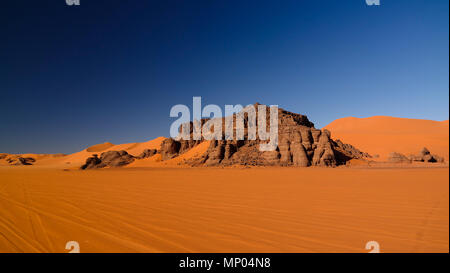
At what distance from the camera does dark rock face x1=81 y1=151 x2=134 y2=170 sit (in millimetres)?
30422

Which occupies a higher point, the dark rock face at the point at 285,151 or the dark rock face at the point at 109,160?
the dark rock face at the point at 285,151

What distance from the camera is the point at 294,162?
21125 millimetres

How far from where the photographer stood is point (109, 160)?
3312cm

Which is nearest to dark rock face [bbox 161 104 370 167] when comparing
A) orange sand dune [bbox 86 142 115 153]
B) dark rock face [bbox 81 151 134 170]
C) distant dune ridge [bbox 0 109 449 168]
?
distant dune ridge [bbox 0 109 449 168]

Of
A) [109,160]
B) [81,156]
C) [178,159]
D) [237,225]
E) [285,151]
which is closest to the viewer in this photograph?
[237,225]

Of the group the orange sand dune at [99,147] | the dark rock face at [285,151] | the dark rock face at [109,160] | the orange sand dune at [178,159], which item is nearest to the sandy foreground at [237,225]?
the dark rock face at [285,151]

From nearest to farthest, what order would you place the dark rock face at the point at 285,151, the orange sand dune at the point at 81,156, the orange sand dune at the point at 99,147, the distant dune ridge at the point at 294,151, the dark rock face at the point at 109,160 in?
the dark rock face at the point at 285,151, the distant dune ridge at the point at 294,151, the dark rock face at the point at 109,160, the orange sand dune at the point at 81,156, the orange sand dune at the point at 99,147

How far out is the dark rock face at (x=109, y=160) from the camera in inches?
1198

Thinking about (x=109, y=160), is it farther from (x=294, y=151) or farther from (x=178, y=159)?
(x=294, y=151)

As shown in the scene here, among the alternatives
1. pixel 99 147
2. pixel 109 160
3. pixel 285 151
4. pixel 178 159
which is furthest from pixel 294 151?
pixel 99 147

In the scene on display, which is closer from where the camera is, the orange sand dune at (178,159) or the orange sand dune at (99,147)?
the orange sand dune at (178,159)

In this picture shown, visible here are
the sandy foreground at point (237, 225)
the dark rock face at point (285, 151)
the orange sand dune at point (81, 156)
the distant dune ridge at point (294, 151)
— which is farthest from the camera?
the orange sand dune at point (81, 156)

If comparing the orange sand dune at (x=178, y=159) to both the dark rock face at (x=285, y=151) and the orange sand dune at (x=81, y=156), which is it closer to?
the dark rock face at (x=285, y=151)

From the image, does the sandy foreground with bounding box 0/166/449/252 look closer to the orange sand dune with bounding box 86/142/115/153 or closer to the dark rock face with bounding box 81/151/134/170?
the dark rock face with bounding box 81/151/134/170
